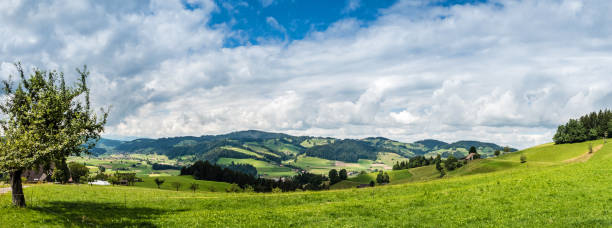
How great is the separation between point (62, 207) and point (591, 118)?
807 ft

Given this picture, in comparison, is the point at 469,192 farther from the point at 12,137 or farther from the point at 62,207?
the point at 12,137

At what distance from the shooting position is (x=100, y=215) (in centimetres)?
2556

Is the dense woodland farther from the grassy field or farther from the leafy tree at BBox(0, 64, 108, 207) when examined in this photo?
the leafy tree at BBox(0, 64, 108, 207)

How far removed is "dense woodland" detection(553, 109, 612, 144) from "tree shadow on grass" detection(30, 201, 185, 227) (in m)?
224

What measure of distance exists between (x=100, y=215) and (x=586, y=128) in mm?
234791

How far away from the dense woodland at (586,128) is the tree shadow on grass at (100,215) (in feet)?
736

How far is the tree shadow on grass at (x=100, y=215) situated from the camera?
72.1 ft

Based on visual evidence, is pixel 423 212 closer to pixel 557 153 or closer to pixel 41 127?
pixel 41 127

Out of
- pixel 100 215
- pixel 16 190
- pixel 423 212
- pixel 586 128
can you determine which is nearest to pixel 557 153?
pixel 586 128

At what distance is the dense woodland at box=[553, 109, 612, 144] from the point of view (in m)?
175


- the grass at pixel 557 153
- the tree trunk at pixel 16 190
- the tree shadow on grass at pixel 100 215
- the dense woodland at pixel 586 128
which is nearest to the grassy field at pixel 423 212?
the tree shadow on grass at pixel 100 215

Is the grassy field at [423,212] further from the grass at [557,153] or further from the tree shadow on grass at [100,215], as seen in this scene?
the grass at [557,153]

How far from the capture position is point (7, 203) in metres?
27.4

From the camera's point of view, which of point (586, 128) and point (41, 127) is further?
point (586, 128)
